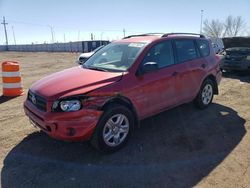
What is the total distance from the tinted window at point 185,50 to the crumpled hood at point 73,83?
174cm

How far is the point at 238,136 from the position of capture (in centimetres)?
521

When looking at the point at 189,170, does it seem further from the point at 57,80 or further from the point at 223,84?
the point at 223,84

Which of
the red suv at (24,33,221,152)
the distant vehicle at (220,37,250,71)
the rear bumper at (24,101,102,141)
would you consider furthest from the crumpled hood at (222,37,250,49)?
the rear bumper at (24,101,102,141)


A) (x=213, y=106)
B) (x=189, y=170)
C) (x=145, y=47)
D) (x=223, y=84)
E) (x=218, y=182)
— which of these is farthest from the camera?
(x=223, y=84)

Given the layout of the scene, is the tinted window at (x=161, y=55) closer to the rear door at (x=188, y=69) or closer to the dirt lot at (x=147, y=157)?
the rear door at (x=188, y=69)

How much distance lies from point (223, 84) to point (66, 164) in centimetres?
723

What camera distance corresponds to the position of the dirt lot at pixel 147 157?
3.80 metres

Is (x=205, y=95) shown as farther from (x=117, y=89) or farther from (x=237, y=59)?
(x=237, y=59)

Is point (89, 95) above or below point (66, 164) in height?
above

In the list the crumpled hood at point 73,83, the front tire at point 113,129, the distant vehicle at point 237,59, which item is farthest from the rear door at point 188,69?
the distant vehicle at point 237,59

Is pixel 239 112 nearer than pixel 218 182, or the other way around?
pixel 218 182

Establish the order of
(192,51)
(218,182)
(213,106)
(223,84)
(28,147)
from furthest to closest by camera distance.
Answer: (223,84) → (213,106) → (192,51) → (28,147) → (218,182)

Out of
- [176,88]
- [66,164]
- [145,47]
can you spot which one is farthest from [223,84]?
[66,164]

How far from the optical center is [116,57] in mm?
5469
